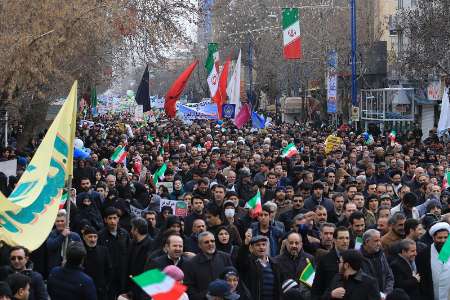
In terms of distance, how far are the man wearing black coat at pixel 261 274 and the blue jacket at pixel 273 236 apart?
1795 mm

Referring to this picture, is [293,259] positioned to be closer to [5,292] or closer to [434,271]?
[434,271]

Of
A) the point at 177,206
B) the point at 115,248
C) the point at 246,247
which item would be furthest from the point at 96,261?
the point at 177,206

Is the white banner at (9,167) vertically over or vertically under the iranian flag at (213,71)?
under

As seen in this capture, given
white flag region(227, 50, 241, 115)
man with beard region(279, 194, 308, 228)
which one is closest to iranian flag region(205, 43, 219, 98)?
white flag region(227, 50, 241, 115)

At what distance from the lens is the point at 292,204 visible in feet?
46.9

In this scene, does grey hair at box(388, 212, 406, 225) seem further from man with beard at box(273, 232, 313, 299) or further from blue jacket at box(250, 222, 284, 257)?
blue jacket at box(250, 222, 284, 257)

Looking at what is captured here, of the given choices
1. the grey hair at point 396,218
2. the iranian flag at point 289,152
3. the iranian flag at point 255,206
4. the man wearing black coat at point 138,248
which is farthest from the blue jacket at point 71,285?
the iranian flag at point 289,152

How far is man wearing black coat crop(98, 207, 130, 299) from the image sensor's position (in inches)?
442

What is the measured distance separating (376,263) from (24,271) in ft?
9.68

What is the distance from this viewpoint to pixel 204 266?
32.4 ft

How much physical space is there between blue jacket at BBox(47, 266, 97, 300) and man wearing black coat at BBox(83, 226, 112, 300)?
1.30 metres

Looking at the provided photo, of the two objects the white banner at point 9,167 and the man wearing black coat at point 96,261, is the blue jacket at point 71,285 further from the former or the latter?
the white banner at point 9,167

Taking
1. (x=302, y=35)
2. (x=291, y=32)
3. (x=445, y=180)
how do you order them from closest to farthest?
(x=445, y=180) → (x=291, y=32) → (x=302, y=35)

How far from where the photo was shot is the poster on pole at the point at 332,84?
43.9 m
